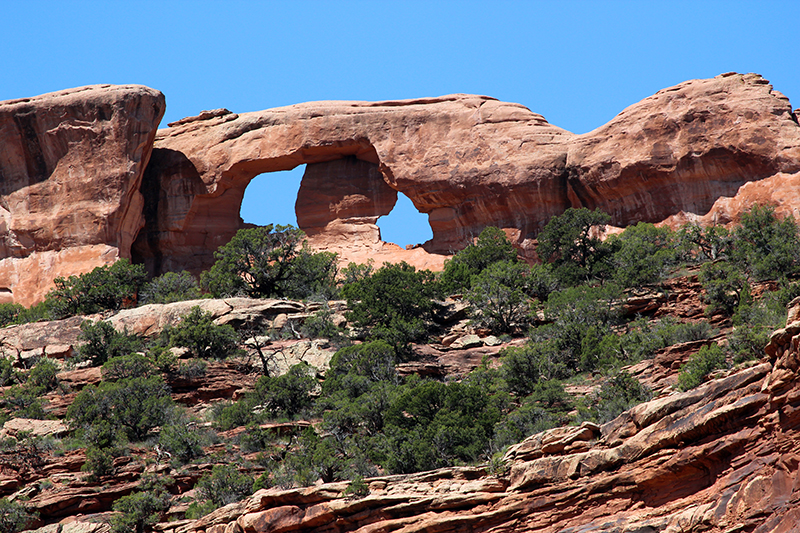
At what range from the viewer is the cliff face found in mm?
47312

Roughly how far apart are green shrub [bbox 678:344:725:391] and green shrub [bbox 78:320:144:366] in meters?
20.8

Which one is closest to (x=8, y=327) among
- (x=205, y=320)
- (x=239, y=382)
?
(x=205, y=320)

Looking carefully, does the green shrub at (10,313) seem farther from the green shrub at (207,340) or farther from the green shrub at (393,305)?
the green shrub at (393,305)

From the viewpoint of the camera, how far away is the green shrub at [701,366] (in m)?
22.6

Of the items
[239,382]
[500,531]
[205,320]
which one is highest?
[205,320]

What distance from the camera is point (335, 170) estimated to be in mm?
54469

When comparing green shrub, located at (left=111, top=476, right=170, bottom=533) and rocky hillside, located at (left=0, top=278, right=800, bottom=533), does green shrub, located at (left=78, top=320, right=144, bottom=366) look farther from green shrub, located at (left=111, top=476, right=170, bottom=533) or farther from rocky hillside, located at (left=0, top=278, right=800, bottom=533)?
green shrub, located at (left=111, top=476, right=170, bottom=533)

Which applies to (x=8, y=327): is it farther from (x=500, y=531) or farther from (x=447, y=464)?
(x=500, y=531)

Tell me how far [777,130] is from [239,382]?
26.3 metres

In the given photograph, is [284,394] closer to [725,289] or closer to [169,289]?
[725,289]

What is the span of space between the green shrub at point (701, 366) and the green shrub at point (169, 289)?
25.2 m

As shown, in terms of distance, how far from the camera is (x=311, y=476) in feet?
80.5

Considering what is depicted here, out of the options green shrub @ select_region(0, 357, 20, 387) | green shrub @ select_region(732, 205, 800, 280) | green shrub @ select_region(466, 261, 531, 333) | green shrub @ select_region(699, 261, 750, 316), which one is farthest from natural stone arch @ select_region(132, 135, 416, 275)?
green shrub @ select_region(699, 261, 750, 316)

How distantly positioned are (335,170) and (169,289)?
39.8ft
